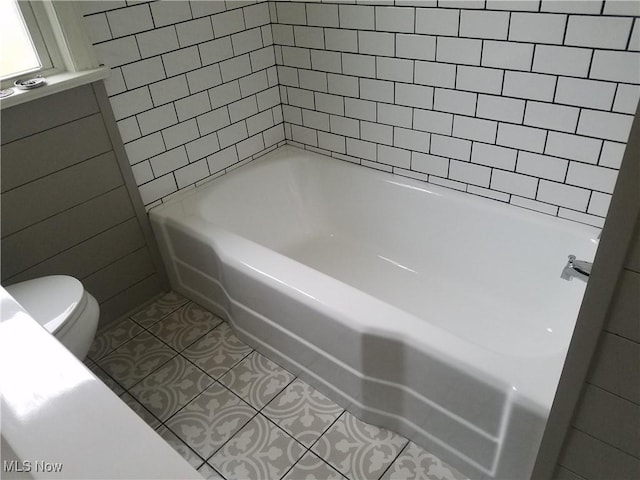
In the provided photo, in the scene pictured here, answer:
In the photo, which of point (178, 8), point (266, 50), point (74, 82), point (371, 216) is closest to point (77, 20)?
point (74, 82)

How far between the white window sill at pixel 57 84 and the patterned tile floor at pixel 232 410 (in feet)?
3.37

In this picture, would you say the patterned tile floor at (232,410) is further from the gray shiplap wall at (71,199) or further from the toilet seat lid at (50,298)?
the toilet seat lid at (50,298)

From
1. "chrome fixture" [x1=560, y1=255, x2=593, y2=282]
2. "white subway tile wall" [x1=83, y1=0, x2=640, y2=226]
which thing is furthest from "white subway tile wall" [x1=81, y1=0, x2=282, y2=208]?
"chrome fixture" [x1=560, y1=255, x2=593, y2=282]

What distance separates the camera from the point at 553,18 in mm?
1529

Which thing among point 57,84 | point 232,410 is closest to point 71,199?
point 57,84

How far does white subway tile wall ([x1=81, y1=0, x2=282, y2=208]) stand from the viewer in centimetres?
188

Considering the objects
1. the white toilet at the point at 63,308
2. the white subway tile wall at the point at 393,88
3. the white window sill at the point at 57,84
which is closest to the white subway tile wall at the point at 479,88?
the white subway tile wall at the point at 393,88

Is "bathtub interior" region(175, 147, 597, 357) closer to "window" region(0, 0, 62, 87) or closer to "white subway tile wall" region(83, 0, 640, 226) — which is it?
"white subway tile wall" region(83, 0, 640, 226)

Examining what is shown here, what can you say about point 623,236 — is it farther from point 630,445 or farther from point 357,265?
point 357,265

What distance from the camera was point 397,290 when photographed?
215 cm

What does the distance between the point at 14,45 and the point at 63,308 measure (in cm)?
89

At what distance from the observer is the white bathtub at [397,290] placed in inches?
54.8

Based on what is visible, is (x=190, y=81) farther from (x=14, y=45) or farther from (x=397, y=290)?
(x=397, y=290)

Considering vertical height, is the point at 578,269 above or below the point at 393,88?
below
